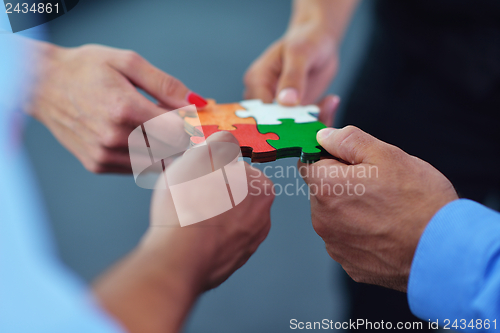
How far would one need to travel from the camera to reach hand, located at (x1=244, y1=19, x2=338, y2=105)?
3.32ft

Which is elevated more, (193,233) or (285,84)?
(285,84)

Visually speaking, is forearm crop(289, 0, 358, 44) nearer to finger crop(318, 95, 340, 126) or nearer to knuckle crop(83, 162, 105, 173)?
finger crop(318, 95, 340, 126)

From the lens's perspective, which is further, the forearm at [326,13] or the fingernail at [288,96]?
the forearm at [326,13]

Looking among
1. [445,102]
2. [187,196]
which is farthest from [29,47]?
[445,102]

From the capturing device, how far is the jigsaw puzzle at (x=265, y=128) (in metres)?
0.63

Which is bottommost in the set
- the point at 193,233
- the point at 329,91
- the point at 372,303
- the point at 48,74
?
the point at 372,303

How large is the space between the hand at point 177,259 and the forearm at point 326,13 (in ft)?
2.46

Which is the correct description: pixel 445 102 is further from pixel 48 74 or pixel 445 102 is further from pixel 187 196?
pixel 48 74

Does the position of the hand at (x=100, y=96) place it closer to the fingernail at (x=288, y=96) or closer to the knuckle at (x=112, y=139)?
the knuckle at (x=112, y=139)

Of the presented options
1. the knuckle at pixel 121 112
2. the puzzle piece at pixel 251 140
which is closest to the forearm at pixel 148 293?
the puzzle piece at pixel 251 140

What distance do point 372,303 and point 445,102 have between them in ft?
2.36

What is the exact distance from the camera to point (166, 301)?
488 mm

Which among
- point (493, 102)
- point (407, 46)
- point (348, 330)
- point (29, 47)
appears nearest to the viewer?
point (29, 47)

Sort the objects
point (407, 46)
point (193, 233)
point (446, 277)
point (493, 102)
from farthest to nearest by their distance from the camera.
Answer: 1. point (407, 46)
2. point (493, 102)
3. point (193, 233)
4. point (446, 277)
